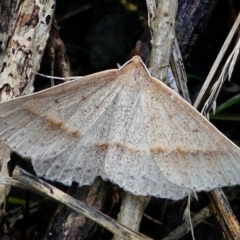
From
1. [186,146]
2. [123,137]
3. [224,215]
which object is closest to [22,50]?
[123,137]

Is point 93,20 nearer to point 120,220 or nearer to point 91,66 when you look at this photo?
point 91,66

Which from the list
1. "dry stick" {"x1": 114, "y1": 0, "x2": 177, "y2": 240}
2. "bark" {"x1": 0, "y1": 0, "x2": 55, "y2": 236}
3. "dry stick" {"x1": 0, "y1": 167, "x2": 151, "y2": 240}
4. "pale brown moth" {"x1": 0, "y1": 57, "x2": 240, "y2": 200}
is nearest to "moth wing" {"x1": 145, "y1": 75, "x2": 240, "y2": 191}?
"pale brown moth" {"x1": 0, "y1": 57, "x2": 240, "y2": 200}

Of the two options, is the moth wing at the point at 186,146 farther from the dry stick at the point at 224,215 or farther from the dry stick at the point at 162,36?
the dry stick at the point at 224,215

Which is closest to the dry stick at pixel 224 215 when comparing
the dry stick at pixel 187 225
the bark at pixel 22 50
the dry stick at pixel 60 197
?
the dry stick at pixel 187 225

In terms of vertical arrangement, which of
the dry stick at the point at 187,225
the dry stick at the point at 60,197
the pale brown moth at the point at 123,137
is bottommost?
the dry stick at the point at 187,225

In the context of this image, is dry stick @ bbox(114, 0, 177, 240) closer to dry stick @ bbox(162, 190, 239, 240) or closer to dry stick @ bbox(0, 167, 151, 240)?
dry stick @ bbox(0, 167, 151, 240)

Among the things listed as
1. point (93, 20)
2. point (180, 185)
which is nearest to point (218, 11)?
point (93, 20)
